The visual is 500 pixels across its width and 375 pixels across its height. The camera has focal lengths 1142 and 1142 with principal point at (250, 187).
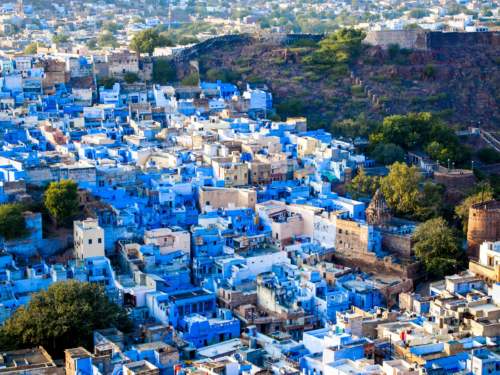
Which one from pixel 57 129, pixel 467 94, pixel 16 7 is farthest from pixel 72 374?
pixel 16 7

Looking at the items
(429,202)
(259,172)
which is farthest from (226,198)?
(429,202)

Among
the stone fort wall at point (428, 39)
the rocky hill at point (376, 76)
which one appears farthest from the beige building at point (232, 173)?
the stone fort wall at point (428, 39)

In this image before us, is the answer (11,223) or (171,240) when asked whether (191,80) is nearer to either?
(171,240)

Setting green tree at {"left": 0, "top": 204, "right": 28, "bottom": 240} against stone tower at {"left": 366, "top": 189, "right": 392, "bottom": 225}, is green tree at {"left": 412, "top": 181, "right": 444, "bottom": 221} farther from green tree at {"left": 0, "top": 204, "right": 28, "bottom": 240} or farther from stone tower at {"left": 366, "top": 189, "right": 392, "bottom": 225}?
green tree at {"left": 0, "top": 204, "right": 28, "bottom": 240}

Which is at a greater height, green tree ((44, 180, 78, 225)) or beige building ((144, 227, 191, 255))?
green tree ((44, 180, 78, 225))

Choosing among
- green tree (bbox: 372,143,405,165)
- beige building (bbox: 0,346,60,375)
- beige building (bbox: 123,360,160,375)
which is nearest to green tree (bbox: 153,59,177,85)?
green tree (bbox: 372,143,405,165)
